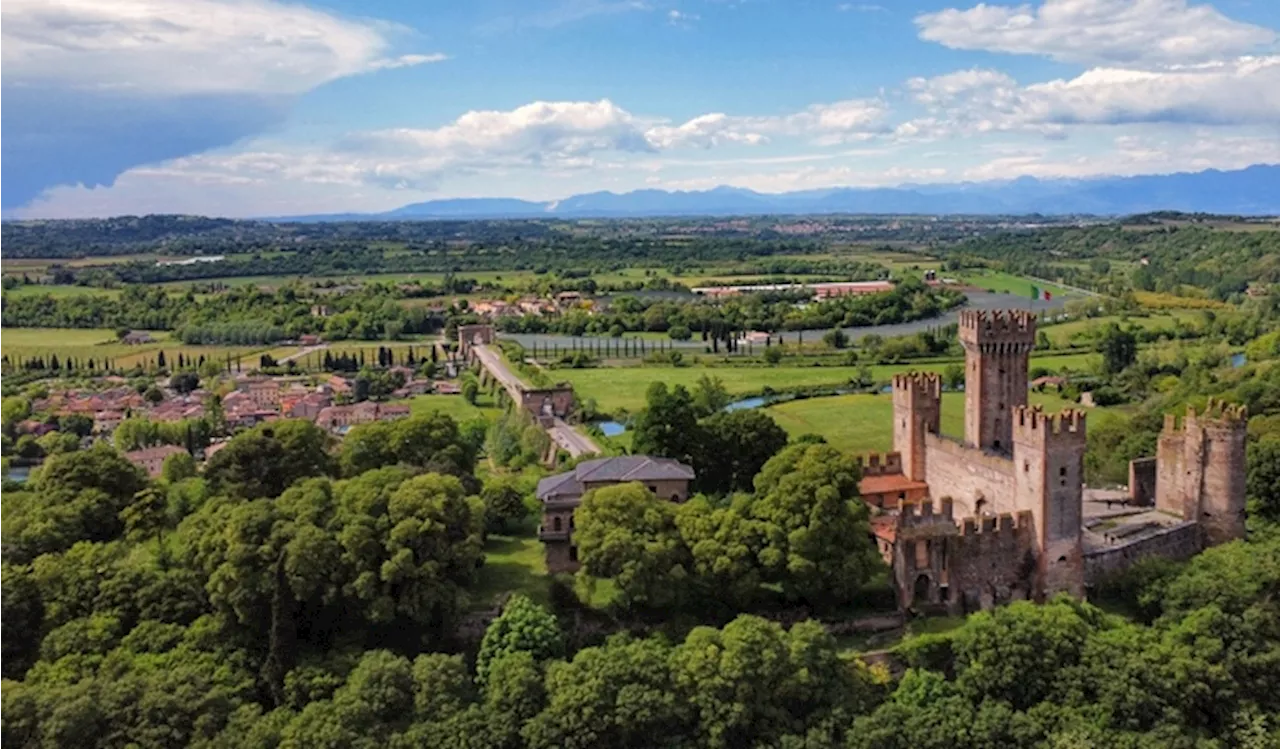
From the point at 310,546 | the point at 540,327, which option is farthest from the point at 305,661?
the point at 540,327

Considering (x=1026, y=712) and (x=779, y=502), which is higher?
(x=779, y=502)

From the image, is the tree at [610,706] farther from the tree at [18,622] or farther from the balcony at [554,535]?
the tree at [18,622]

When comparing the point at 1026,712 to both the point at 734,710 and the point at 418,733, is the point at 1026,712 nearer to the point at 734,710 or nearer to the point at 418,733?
the point at 734,710

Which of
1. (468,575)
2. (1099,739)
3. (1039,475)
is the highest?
(1039,475)

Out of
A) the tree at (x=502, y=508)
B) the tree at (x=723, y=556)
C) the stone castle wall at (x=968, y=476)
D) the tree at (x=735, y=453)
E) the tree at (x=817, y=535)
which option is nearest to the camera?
the tree at (x=723, y=556)

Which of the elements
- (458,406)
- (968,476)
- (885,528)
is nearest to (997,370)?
(968,476)

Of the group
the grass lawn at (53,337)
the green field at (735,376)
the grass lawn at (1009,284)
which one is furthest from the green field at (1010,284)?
the grass lawn at (53,337)
